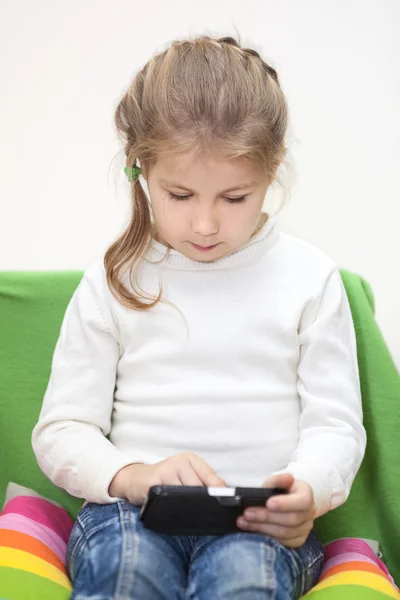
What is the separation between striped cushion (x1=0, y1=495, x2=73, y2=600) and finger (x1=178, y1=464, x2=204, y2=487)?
8.3 inches

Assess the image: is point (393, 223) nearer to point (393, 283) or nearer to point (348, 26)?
point (393, 283)

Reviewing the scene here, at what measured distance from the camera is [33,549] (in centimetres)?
112

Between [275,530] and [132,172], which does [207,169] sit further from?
[275,530]

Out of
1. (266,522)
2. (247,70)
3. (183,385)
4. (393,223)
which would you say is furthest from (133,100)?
(393,223)

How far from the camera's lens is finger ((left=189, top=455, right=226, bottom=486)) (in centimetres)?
103

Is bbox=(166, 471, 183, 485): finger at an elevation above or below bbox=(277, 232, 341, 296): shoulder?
below

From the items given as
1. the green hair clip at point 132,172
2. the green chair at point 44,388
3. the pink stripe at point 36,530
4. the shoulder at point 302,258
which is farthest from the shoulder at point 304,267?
the pink stripe at point 36,530

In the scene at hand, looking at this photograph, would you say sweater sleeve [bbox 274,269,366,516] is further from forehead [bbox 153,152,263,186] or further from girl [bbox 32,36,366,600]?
forehead [bbox 153,152,263,186]

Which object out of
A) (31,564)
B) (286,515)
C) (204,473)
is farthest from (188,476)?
(31,564)

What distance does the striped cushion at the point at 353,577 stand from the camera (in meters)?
1.04

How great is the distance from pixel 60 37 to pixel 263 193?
2.76ft

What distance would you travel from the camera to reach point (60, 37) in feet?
5.82

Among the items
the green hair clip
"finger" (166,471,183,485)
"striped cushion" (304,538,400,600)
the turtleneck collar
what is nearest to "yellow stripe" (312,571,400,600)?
"striped cushion" (304,538,400,600)

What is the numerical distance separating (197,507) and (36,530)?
1.03ft
